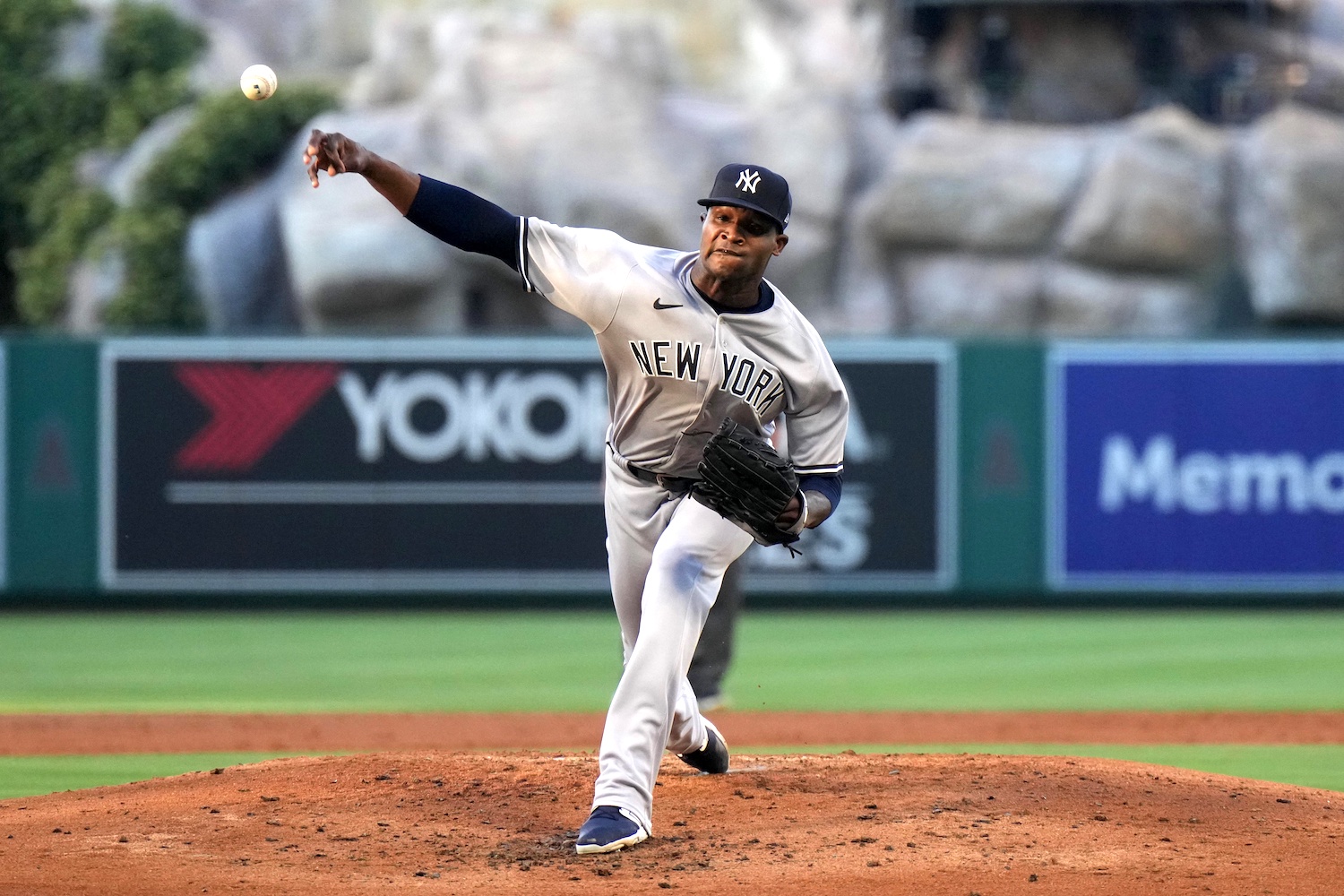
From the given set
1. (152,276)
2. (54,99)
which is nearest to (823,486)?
(152,276)

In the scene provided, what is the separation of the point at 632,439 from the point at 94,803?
1.81 m

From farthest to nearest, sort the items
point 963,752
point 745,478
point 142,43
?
point 142,43 < point 963,752 < point 745,478

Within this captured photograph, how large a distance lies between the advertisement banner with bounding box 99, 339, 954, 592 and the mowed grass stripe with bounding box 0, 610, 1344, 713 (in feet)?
1.24

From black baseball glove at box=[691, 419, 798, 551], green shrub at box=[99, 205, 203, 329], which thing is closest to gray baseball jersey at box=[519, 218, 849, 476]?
black baseball glove at box=[691, 419, 798, 551]

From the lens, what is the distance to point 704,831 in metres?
4.65

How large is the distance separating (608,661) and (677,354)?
19.9 feet

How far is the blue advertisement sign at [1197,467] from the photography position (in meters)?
13.4

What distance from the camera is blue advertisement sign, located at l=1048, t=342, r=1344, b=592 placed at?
43.8ft

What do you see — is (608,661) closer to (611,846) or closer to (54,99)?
(611,846)

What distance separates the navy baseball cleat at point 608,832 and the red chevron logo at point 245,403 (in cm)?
942

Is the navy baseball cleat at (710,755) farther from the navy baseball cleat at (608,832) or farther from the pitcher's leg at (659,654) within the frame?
the navy baseball cleat at (608,832)

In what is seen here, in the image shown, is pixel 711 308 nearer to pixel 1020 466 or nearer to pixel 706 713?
pixel 706 713

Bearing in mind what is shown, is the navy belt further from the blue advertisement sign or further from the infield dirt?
the blue advertisement sign

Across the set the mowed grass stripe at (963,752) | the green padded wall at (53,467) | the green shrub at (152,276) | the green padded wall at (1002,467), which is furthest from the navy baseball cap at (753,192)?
the green shrub at (152,276)
